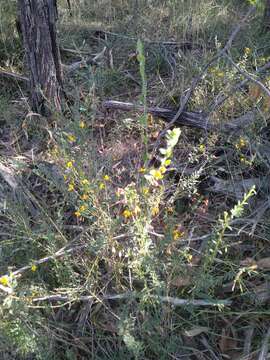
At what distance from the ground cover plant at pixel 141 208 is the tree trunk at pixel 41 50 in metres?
0.14

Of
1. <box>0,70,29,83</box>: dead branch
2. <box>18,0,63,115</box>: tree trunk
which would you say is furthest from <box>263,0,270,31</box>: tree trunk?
<box>0,70,29,83</box>: dead branch

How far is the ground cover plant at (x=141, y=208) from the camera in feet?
5.00

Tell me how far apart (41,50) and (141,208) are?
1498mm

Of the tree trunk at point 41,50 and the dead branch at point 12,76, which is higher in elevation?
the tree trunk at point 41,50

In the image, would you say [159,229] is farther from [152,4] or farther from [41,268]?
[152,4]

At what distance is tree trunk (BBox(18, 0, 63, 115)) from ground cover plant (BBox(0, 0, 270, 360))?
143mm

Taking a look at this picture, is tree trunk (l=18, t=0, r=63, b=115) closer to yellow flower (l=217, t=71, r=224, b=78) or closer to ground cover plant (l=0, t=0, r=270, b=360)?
ground cover plant (l=0, t=0, r=270, b=360)

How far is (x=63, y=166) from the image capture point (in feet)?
6.89

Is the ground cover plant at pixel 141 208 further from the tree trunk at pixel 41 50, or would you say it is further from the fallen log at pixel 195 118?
the tree trunk at pixel 41 50

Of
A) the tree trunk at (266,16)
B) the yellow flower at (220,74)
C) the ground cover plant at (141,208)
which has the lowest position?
the ground cover plant at (141,208)

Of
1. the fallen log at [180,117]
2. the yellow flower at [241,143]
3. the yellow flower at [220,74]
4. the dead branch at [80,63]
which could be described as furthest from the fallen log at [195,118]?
the dead branch at [80,63]

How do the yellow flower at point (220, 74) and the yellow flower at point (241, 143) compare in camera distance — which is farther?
the yellow flower at point (220, 74)

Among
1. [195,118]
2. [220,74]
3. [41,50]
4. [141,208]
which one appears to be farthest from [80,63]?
[141,208]

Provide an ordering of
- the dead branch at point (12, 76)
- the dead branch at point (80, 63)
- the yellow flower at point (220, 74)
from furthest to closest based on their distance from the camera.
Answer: the dead branch at point (80, 63), the dead branch at point (12, 76), the yellow flower at point (220, 74)
